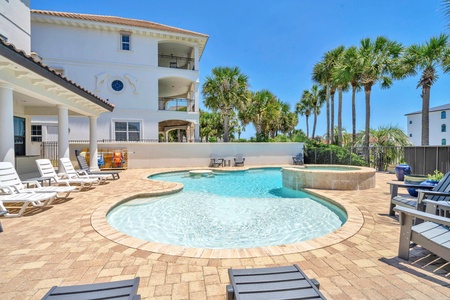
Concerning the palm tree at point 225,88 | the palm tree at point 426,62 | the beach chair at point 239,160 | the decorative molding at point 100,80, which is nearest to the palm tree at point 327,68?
the palm tree at point 426,62

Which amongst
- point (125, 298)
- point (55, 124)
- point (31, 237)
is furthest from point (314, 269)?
point (55, 124)

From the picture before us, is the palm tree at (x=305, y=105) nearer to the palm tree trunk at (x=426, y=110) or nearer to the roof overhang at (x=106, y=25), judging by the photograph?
the palm tree trunk at (x=426, y=110)

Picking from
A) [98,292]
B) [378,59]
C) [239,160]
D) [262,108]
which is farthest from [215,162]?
[98,292]

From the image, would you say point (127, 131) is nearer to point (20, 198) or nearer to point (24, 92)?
point (24, 92)

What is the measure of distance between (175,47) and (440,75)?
2052 centimetres

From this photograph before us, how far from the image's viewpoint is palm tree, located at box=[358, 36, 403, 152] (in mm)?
17562

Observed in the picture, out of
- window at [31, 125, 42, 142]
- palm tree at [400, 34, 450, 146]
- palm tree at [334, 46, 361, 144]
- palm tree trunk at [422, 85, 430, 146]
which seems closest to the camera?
palm tree at [400, 34, 450, 146]

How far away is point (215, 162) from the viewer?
17.1m

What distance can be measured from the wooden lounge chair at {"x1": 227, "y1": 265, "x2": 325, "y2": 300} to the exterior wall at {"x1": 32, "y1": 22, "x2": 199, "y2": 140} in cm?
1826

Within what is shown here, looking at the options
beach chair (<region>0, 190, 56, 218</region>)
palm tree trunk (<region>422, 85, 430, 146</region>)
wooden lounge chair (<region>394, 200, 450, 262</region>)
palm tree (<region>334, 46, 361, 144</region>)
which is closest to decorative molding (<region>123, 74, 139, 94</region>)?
beach chair (<region>0, 190, 56, 218</region>)

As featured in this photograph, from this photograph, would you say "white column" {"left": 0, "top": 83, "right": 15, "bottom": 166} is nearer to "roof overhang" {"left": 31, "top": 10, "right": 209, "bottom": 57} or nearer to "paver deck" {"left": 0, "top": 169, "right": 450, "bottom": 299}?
"paver deck" {"left": 0, "top": 169, "right": 450, "bottom": 299}

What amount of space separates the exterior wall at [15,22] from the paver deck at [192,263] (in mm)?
9733

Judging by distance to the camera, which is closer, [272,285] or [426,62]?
[272,285]

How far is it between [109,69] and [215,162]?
11.5 meters
